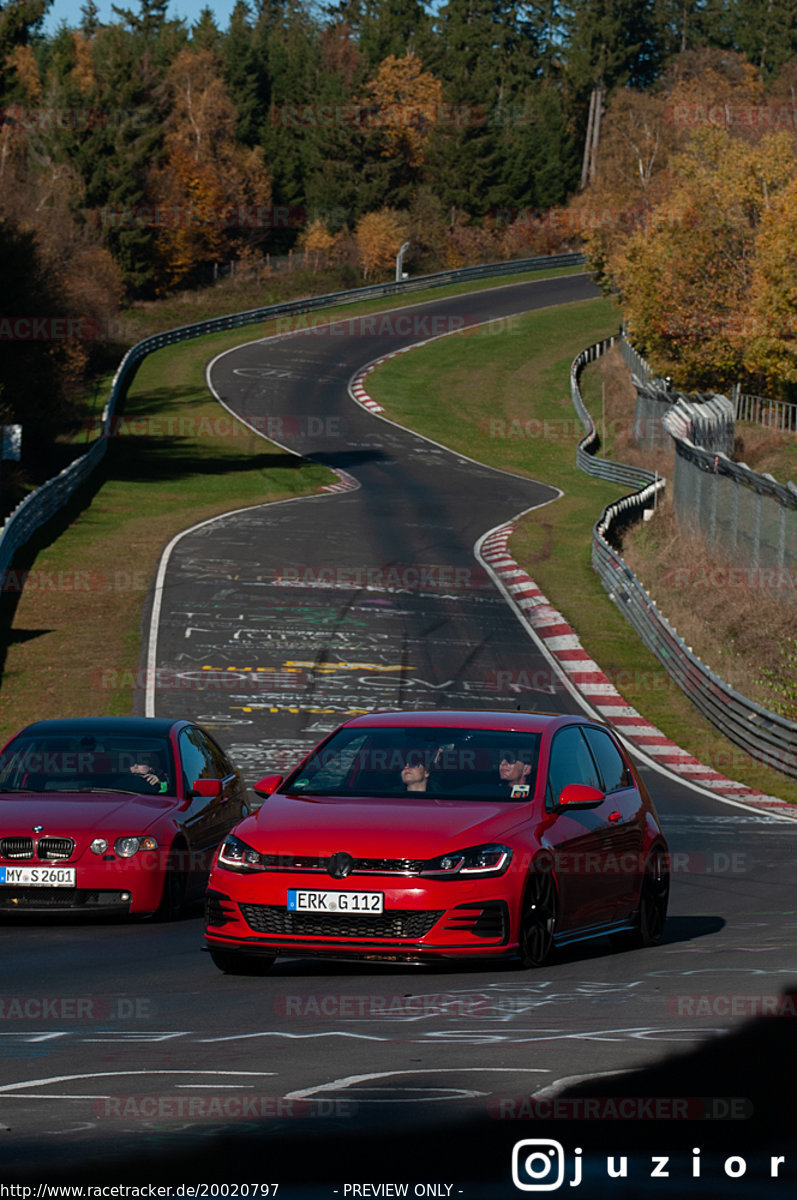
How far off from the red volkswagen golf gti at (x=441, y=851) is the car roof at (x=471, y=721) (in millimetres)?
15

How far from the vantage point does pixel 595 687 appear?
1177 inches

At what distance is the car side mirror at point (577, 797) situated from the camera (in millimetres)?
9625

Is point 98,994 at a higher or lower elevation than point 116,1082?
lower

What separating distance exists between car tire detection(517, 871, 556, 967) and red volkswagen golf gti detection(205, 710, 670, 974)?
0.04 feet

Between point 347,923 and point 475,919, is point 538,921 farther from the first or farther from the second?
point 347,923

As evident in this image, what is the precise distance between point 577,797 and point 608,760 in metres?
1.34

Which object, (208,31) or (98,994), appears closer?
(98,994)

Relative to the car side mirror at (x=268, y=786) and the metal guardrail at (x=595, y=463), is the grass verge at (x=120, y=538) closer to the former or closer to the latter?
the metal guardrail at (x=595, y=463)

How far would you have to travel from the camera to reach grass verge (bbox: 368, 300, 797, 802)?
28.8 meters

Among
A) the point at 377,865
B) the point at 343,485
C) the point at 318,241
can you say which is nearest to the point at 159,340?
the point at 318,241

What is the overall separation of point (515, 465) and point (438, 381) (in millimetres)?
17496

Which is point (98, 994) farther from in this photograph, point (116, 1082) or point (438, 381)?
point (438, 381)

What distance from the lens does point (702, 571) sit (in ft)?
116

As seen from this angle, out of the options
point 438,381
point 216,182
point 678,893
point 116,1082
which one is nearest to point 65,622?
point 678,893
